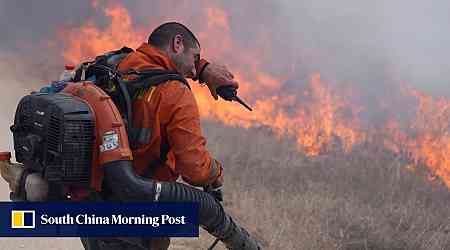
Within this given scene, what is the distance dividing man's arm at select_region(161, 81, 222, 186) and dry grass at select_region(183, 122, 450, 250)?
10.1ft

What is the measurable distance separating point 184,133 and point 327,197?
487 centimetres

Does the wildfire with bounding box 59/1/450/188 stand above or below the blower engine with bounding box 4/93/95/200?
above

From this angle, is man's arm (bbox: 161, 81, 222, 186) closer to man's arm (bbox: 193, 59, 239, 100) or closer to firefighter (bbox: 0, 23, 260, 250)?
firefighter (bbox: 0, 23, 260, 250)

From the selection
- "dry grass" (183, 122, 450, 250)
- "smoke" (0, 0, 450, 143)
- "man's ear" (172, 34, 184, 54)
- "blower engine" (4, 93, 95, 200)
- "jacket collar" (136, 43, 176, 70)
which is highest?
"smoke" (0, 0, 450, 143)

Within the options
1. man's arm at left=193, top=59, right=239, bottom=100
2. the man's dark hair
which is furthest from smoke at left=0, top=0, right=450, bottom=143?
the man's dark hair

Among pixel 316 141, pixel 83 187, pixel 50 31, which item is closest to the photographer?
pixel 83 187

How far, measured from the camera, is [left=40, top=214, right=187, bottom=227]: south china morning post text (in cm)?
242

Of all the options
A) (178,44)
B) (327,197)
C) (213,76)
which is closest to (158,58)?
(178,44)

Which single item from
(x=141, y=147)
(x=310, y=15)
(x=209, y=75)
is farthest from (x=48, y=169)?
(x=310, y=15)

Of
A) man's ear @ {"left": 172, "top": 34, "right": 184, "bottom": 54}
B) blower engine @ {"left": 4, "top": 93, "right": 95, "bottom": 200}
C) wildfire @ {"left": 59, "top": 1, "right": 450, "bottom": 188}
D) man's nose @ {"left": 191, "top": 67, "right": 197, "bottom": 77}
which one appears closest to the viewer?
blower engine @ {"left": 4, "top": 93, "right": 95, "bottom": 200}

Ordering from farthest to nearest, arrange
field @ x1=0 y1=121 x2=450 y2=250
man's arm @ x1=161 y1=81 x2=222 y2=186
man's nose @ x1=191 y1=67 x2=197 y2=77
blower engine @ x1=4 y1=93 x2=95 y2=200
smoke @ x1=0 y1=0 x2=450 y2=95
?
1. smoke @ x1=0 y1=0 x2=450 y2=95
2. field @ x1=0 y1=121 x2=450 y2=250
3. man's nose @ x1=191 y1=67 x2=197 y2=77
4. man's arm @ x1=161 y1=81 x2=222 y2=186
5. blower engine @ x1=4 y1=93 x2=95 y2=200

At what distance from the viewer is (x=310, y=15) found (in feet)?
35.0

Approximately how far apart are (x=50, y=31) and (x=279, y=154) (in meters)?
Result: 9.21

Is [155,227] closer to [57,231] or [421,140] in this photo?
[57,231]
